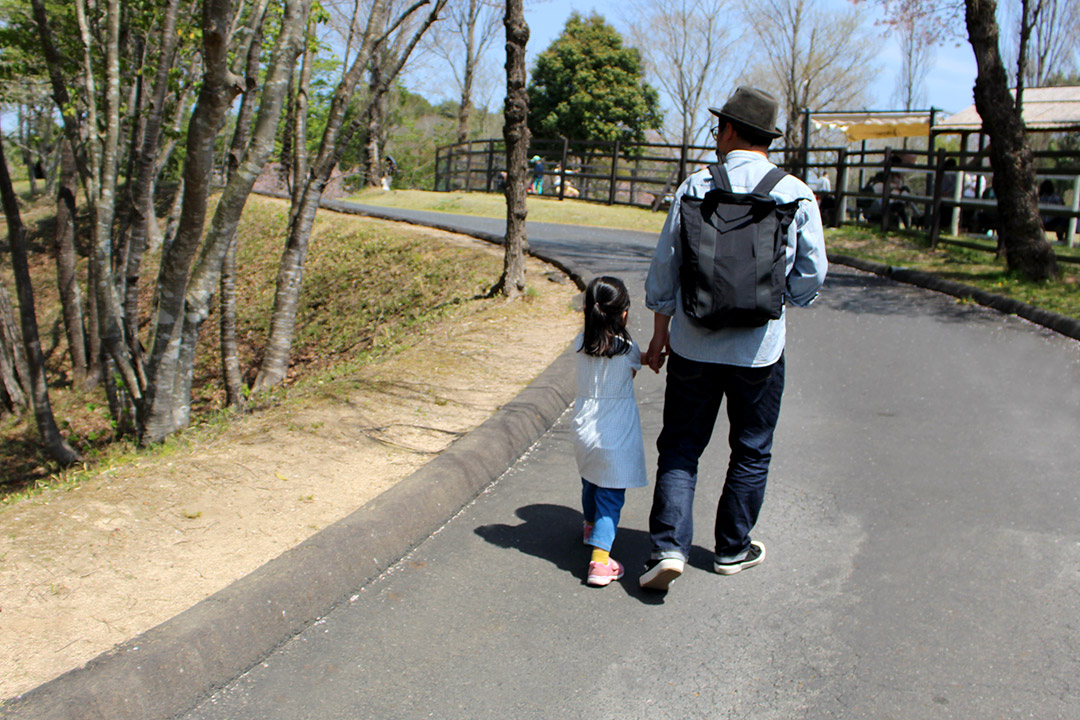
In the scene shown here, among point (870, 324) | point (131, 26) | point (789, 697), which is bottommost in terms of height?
point (789, 697)

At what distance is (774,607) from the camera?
3.47m

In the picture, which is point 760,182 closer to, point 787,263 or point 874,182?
point 787,263

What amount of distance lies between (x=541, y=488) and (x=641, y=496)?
52 centimetres

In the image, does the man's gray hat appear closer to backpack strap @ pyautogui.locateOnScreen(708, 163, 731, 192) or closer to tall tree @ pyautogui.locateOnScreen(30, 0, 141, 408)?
backpack strap @ pyautogui.locateOnScreen(708, 163, 731, 192)

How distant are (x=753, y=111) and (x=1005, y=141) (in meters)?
9.08

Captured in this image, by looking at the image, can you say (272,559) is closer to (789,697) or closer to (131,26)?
(789,697)

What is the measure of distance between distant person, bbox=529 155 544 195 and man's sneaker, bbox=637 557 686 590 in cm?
2438

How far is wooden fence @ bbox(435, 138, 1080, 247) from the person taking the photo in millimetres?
14477

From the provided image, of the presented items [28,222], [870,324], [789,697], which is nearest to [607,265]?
[870,324]

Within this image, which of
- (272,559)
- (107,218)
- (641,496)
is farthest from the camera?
(107,218)

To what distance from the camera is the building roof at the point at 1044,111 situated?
1864cm

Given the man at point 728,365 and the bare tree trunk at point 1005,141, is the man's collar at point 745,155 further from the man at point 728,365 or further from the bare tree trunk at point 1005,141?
the bare tree trunk at point 1005,141

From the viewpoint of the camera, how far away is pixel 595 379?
12.5 feet

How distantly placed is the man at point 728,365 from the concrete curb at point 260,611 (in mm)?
1121
